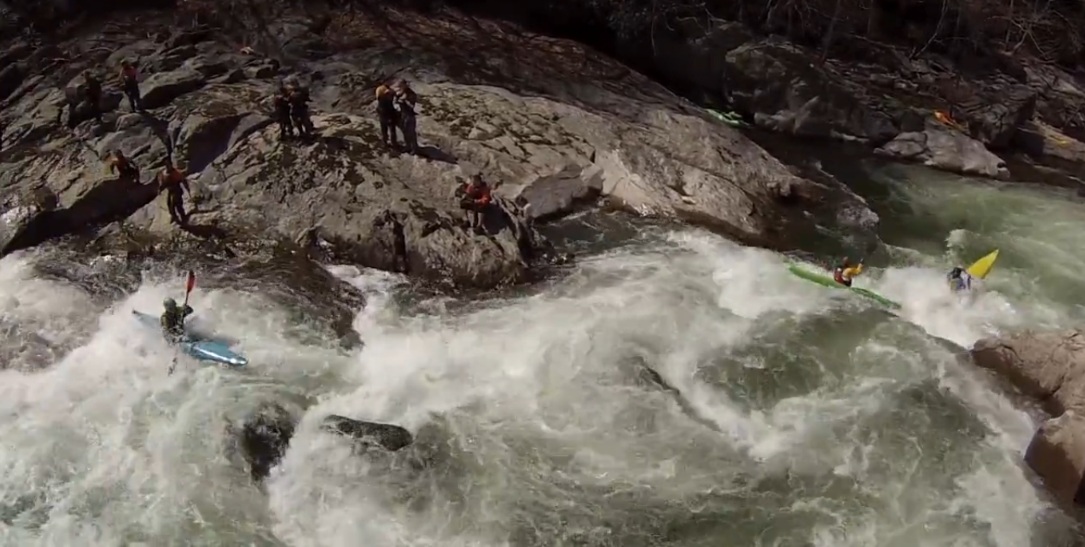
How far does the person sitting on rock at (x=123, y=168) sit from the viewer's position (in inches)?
610

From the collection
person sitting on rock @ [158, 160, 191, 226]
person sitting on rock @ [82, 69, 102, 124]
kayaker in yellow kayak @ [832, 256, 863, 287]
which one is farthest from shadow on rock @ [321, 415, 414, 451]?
person sitting on rock @ [82, 69, 102, 124]

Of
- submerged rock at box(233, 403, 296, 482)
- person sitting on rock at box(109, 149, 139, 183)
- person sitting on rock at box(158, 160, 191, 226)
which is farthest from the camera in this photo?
person sitting on rock at box(109, 149, 139, 183)

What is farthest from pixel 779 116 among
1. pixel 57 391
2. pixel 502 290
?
pixel 57 391

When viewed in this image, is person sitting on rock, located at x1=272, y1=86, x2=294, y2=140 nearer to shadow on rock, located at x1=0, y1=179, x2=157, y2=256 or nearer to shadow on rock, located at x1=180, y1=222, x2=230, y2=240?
shadow on rock, located at x1=180, y1=222, x2=230, y2=240

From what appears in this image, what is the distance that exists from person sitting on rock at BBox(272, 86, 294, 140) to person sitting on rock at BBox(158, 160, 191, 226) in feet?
6.85

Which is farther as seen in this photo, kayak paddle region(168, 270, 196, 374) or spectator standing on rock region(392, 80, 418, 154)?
spectator standing on rock region(392, 80, 418, 154)

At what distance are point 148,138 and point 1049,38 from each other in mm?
27936

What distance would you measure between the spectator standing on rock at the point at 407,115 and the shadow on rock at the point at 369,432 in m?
6.85

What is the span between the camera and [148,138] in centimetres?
1719

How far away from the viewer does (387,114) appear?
52.2 feet

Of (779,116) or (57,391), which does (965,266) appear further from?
(57,391)

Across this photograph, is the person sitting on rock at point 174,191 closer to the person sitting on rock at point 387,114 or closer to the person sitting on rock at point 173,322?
the person sitting on rock at point 173,322

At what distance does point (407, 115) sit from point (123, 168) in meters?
5.39

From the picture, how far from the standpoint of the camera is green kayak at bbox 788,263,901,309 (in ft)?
46.7
